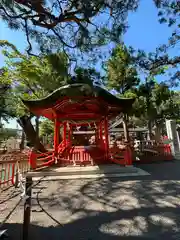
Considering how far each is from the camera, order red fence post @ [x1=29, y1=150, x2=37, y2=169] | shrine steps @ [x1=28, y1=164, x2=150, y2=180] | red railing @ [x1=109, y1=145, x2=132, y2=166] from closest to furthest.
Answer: shrine steps @ [x1=28, y1=164, x2=150, y2=180], red fence post @ [x1=29, y1=150, x2=37, y2=169], red railing @ [x1=109, y1=145, x2=132, y2=166]

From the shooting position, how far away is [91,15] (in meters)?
3.61

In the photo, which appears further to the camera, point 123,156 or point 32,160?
point 123,156

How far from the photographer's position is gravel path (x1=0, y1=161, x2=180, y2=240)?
2168 millimetres

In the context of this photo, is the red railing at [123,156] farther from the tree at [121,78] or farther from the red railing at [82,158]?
the tree at [121,78]

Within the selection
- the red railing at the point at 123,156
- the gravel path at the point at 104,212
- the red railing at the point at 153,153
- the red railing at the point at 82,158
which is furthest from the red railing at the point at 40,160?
the red railing at the point at 153,153

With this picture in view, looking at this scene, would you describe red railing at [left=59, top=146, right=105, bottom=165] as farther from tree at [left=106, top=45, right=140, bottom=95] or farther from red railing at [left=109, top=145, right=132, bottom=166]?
tree at [left=106, top=45, right=140, bottom=95]

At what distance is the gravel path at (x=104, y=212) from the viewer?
217cm

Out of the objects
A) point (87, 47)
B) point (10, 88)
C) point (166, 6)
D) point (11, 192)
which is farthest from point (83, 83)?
point (10, 88)

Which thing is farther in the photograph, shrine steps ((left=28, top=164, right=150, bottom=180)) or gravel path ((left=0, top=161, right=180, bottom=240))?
shrine steps ((left=28, top=164, right=150, bottom=180))

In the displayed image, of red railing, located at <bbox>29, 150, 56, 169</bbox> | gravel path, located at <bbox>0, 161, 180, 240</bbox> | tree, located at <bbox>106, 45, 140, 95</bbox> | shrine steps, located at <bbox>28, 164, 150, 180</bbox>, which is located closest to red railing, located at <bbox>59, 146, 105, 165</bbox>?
red railing, located at <bbox>29, 150, 56, 169</bbox>

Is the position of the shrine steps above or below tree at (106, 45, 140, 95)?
below

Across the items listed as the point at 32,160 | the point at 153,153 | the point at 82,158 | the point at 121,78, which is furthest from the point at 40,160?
the point at 121,78

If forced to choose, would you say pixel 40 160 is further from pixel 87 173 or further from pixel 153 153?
pixel 153 153

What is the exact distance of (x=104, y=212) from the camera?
9.18 ft
